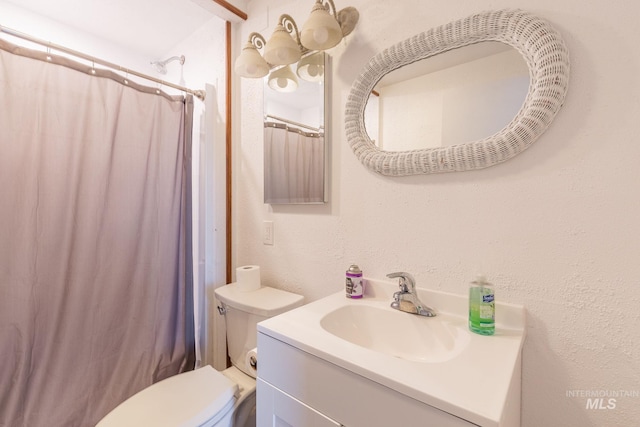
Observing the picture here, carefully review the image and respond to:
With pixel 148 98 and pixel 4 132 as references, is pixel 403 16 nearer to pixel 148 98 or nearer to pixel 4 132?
pixel 148 98

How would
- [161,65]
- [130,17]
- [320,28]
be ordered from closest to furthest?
[320,28], [130,17], [161,65]

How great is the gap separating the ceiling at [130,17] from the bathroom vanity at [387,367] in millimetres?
1689

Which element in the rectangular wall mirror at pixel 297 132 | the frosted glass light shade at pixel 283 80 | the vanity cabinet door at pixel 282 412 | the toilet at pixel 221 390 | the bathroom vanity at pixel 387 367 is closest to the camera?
the bathroom vanity at pixel 387 367

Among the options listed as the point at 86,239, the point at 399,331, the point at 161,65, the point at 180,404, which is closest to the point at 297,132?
the point at 399,331

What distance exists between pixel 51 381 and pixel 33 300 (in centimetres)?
33

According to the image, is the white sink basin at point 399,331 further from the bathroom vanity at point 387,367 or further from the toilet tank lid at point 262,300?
the toilet tank lid at point 262,300

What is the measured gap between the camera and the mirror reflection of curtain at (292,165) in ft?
3.66

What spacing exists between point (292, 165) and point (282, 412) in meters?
0.92

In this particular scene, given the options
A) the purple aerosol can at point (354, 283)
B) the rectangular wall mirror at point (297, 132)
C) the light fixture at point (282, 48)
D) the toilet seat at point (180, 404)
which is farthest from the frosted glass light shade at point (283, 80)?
the toilet seat at point (180, 404)

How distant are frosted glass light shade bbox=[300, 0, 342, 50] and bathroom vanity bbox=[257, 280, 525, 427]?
925 millimetres

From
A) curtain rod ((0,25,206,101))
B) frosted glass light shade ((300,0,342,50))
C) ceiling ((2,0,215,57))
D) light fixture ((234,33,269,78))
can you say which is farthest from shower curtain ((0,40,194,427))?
frosted glass light shade ((300,0,342,50))

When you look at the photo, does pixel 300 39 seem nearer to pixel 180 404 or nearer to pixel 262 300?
pixel 262 300

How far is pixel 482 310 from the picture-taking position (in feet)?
2.29

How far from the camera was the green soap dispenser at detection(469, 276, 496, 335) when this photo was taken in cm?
69
